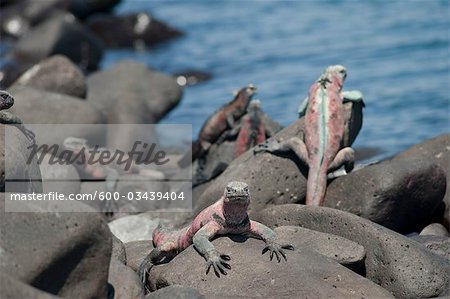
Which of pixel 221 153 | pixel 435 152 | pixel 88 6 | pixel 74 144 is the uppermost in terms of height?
pixel 435 152

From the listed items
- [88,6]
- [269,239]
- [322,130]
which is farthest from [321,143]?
[88,6]

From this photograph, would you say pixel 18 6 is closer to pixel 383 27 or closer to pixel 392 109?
pixel 383 27

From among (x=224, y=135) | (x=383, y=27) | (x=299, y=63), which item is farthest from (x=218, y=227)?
(x=383, y=27)

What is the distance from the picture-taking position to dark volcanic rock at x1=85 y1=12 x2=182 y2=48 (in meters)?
26.8

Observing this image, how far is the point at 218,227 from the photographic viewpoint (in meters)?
8.84

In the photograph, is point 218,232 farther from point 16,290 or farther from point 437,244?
point 16,290

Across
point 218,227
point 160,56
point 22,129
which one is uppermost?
point 22,129

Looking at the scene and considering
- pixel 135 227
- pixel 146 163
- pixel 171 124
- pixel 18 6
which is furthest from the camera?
pixel 18 6

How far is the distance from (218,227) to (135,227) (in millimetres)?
2546

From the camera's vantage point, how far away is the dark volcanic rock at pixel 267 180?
10.6 meters

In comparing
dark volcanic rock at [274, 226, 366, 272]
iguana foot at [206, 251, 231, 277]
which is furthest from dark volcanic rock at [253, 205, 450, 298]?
iguana foot at [206, 251, 231, 277]

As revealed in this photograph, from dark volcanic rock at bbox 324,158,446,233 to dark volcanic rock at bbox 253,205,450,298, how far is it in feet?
3.56

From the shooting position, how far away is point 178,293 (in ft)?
24.9

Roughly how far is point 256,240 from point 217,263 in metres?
0.61
